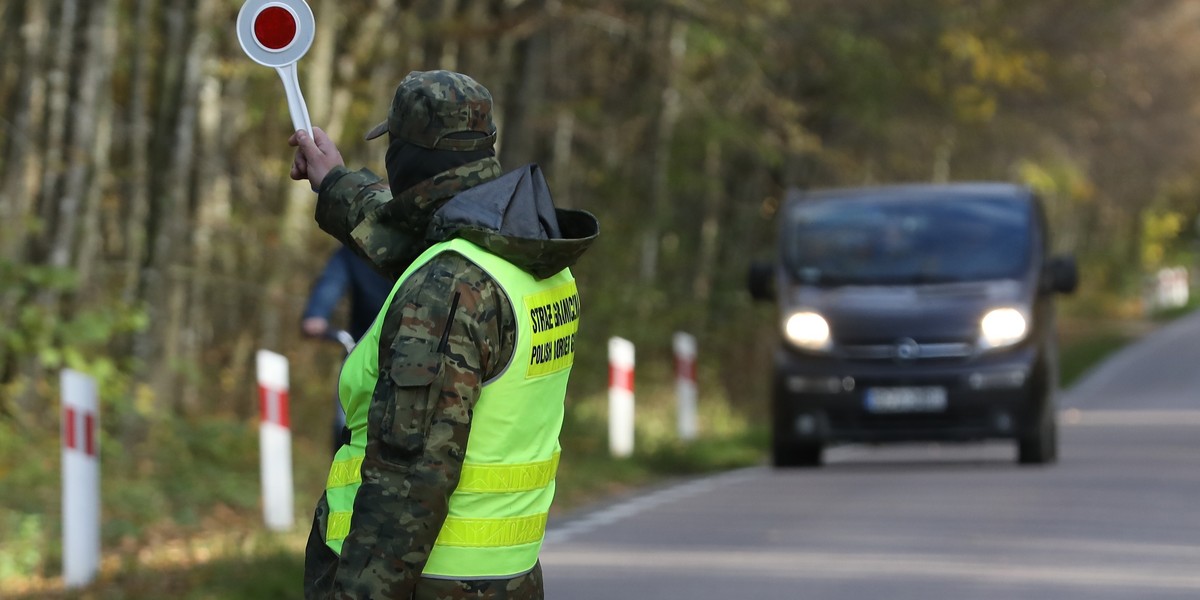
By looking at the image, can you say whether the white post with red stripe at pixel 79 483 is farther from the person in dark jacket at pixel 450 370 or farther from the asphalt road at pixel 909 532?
the person in dark jacket at pixel 450 370

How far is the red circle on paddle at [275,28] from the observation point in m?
4.96

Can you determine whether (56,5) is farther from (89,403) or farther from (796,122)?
(796,122)

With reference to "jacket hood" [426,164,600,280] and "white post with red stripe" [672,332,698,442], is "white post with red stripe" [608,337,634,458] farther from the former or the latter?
"jacket hood" [426,164,600,280]

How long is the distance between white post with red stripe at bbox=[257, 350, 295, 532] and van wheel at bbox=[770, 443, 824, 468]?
18.6 feet

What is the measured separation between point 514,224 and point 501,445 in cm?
38

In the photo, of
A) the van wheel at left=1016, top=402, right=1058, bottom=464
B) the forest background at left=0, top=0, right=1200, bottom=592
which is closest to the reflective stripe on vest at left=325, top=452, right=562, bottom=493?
the forest background at left=0, top=0, right=1200, bottom=592

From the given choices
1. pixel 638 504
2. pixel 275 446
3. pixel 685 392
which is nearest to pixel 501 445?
pixel 275 446

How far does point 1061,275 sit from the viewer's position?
676 inches

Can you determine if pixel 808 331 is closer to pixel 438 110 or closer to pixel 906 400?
pixel 906 400

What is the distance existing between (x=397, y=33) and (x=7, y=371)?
5.55 metres

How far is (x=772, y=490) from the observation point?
636 inches

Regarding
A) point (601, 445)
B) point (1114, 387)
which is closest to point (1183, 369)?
point (1114, 387)

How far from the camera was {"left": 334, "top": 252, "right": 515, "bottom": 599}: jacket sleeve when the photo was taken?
4176 millimetres

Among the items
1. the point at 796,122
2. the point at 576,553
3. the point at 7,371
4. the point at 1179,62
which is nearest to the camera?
the point at 576,553
